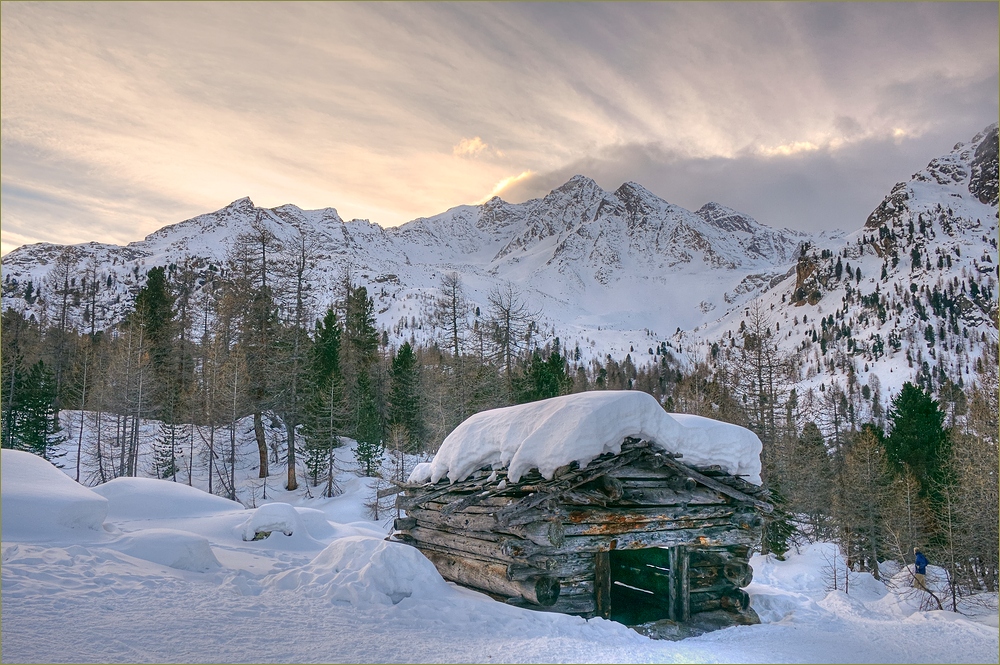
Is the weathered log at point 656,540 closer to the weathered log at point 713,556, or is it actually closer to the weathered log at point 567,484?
the weathered log at point 713,556

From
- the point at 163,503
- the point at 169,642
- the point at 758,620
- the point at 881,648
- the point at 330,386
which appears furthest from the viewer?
the point at 330,386

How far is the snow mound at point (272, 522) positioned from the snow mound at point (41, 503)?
5.15 m

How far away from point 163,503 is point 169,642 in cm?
1355

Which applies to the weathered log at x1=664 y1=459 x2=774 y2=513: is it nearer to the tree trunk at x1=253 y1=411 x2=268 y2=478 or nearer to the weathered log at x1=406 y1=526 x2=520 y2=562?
the weathered log at x1=406 y1=526 x2=520 y2=562

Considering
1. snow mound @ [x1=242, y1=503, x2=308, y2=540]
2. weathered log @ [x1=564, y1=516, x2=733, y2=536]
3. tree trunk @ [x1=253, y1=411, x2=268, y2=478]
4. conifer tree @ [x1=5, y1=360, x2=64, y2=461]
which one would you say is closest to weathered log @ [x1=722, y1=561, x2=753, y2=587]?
weathered log @ [x1=564, y1=516, x2=733, y2=536]

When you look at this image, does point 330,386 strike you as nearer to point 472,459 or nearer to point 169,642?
point 472,459

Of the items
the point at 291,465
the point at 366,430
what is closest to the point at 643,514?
the point at 291,465

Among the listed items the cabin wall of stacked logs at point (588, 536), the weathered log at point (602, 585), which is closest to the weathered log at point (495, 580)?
the cabin wall of stacked logs at point (588, 536)

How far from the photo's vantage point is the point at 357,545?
11.1 metres

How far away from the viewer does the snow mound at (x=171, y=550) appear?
10.4m

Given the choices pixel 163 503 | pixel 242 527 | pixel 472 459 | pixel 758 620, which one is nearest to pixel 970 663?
pixel 758 620

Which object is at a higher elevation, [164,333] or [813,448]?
[164,333]

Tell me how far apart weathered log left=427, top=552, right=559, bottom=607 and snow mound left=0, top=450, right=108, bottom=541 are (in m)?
6.96

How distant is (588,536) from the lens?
1069cm
